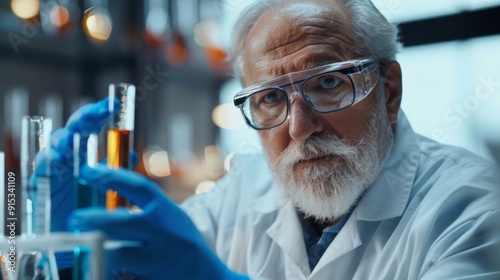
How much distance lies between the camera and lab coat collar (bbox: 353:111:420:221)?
0.93m

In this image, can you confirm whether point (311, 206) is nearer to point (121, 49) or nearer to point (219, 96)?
point (121, 49)

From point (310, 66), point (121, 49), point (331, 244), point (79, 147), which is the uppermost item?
point (121, 49)

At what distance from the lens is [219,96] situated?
320 centimetres

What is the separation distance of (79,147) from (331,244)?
15.9 inches

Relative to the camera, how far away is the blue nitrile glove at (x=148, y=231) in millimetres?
631

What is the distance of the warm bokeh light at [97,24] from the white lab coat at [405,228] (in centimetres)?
157

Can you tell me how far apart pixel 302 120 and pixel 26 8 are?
1.52 meters

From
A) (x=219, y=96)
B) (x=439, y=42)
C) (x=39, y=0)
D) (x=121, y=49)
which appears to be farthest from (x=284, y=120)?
(x=219, y=96)

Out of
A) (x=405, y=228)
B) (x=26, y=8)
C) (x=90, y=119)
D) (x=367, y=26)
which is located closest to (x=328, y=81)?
(x=367, y=26)

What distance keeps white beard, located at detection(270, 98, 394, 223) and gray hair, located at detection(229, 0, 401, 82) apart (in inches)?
3.5

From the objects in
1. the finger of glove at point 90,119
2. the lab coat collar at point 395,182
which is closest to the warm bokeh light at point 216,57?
the lab coat collar at point 395,182

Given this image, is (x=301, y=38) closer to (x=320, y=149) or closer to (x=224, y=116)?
(x=320, y=149)

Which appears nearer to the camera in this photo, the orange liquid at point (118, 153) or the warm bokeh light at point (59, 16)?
the orange liquid at point (118, 153)

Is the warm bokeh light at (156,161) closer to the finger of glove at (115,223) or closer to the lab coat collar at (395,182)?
the lab coat collar at (395,182)
